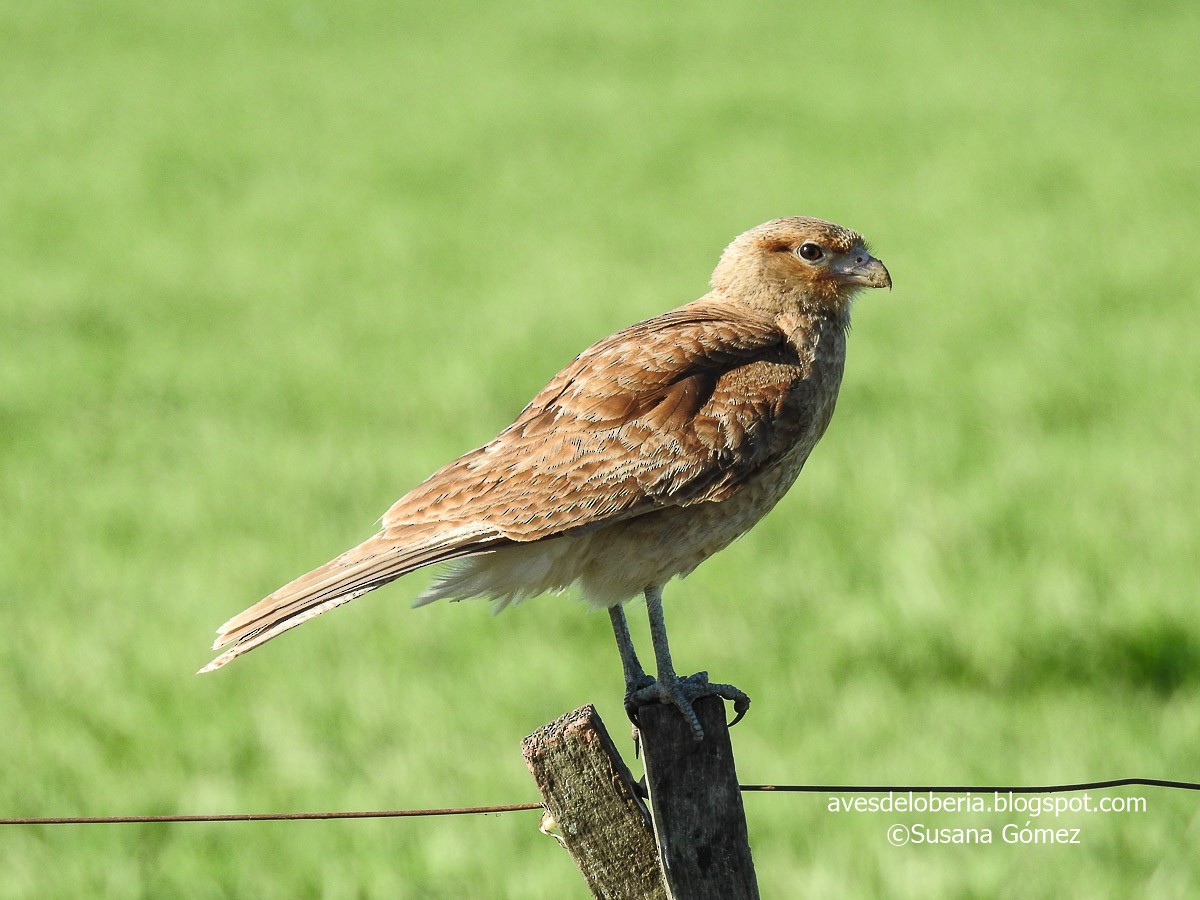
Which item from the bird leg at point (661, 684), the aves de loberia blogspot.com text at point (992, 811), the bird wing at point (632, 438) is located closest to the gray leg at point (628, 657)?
the bird leg at point (661, 684)

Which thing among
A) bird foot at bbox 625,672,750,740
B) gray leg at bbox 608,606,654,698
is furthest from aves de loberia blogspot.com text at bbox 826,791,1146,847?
bird foot at bbox 625,672,750,740

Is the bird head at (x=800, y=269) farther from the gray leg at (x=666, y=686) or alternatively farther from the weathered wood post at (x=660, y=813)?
the weathered wood post at (x=660, y=813)

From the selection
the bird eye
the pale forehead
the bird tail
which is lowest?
the bird tail

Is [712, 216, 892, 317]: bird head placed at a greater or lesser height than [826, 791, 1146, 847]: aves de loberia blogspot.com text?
greater

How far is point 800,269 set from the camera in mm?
4121

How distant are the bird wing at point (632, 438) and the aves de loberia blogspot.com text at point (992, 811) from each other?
98.2 inches

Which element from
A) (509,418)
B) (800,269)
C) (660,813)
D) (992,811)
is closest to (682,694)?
(660,813)

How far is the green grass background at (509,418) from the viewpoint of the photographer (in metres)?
5.94

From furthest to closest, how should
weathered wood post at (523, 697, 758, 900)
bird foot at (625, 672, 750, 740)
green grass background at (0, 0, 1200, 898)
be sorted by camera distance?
green grass background at (0, 0, 1200, 898)
bird foot at (625, 672, 750, 740)
weathered wood post at (523, 697, 758, 900)

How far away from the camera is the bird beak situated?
4.16 meters

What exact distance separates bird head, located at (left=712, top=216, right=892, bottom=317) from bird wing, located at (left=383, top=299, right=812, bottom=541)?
1.10 ft

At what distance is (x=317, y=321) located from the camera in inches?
515

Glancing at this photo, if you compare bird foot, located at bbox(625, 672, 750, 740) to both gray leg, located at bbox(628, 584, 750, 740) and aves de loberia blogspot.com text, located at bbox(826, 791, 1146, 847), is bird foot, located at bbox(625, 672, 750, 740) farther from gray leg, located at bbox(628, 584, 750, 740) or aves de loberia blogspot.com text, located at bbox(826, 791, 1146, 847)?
aves de loberia blogspot.com text, located at bbox(826, 791, 1146, 847)

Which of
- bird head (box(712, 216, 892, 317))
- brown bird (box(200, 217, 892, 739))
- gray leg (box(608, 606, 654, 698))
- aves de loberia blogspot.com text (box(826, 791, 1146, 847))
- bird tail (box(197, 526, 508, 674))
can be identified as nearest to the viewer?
bird tail (box(197, 526, 508, 674))
